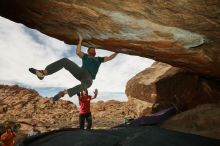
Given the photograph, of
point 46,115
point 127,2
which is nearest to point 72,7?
point 127,2

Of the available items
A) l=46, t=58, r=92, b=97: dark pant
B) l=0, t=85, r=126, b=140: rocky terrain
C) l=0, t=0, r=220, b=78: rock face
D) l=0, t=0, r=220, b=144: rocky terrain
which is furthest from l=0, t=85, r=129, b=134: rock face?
l=0, t=0, r=220, b=78: rock face

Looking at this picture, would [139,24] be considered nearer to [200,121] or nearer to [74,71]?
[74,71]

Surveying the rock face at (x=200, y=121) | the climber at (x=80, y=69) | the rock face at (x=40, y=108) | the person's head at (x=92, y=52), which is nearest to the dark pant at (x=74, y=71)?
the climber at (x=80, y=69)

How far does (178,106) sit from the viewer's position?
12.8 metres

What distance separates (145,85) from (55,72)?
262 inches

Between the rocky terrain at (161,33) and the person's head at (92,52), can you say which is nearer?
the rocky terrain at (161,33)

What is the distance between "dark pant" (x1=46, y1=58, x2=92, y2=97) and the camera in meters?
9.23

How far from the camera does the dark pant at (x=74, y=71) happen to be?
30.3 feet

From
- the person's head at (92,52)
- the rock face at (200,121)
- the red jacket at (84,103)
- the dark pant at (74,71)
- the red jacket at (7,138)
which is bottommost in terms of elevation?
the red jacket at (7,138)

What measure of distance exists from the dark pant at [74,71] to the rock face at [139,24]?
3.26 feet

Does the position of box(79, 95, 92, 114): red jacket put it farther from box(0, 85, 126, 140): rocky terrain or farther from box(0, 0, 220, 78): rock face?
box(0, 85, 126, 140): rocky terrain

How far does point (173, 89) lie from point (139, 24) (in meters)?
6.58

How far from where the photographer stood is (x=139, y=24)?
759 centimetres

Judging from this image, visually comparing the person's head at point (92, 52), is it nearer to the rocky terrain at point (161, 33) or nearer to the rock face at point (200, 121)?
the rocky terrain at point (161, 33)
